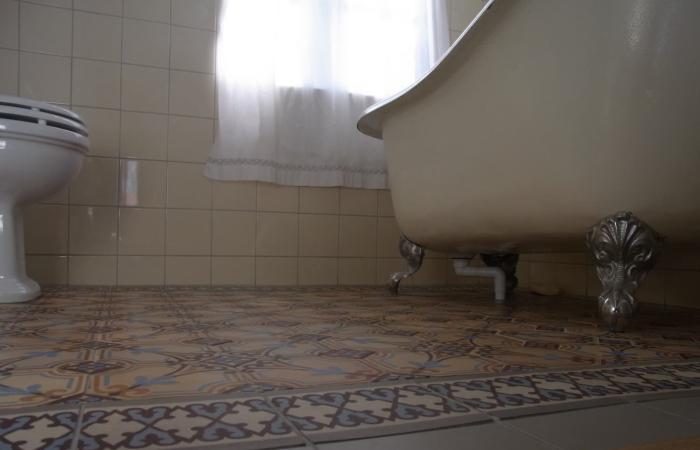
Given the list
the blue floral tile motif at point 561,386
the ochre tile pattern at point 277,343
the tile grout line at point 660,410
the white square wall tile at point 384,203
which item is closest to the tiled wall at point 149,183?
the white square wall tile at point 384,203

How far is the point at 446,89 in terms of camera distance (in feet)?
5.26

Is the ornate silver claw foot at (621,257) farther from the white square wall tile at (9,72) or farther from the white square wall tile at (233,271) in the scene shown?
the white square wall tile at (9,72)

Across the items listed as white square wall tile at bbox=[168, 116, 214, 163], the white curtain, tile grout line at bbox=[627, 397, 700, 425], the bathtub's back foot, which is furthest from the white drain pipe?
tile grout line at bbox=[627, 397, 700, 425]

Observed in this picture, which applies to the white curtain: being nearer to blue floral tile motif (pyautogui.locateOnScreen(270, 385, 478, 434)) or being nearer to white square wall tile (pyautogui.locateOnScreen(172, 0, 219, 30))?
white square wall tile (pyautogui.locateOnScreen(172, 0, 219, 30))

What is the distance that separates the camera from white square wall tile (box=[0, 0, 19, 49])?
214 cm

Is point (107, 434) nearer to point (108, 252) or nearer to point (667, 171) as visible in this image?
point (667, 171)

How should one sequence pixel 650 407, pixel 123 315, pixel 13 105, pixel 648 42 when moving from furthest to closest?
pixel 13 105, pixel 123 315, pixel 648 42, pixel 650 407

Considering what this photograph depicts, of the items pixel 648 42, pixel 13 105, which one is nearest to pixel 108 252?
pixel 13 105

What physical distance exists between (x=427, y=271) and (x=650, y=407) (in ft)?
6.72

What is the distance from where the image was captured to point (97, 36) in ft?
7.41

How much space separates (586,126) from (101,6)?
1963 mm

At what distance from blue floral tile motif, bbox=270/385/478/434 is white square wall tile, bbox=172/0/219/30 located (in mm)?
2079

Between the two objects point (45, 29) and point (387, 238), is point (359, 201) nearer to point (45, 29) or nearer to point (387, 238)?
point (387, 238)

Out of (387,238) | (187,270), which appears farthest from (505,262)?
(187,270)
